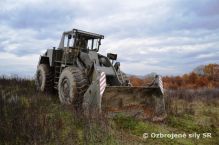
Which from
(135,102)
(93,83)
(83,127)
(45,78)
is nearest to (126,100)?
(135,102)

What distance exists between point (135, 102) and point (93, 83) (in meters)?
1.66

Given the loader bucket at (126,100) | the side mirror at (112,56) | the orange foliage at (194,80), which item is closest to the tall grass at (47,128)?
the loader bucket at (126,100)

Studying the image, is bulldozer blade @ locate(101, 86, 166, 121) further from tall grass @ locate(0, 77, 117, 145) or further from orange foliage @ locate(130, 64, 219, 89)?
orange foliage @ locate(130, 64, 219, 89)

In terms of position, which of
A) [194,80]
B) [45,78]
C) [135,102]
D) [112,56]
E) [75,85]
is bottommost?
[135,102]

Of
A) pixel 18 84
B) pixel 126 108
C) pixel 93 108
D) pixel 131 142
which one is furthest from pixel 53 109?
pixel 18 84

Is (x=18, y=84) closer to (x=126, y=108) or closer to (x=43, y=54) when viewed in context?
(x=43, y=54)

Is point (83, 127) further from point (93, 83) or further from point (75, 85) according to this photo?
point (75, 85)

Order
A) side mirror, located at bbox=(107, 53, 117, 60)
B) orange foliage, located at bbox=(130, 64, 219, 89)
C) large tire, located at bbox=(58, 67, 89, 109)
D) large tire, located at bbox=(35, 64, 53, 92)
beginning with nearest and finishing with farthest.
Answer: large tire, located at bbox=(58, 67, 89, 109) → side mirror, located at bbox=(107, 53, 117, 60) → large tire, located at bbox=(35, 64, 53, 92) → orange foliage, located at bbox=(130, 64, 219, 89)

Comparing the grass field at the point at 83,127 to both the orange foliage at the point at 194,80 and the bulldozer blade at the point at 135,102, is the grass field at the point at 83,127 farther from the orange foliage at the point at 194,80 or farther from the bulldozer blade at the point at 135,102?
the orange foliage at the point at 194,80

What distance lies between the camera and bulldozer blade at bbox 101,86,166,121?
8.91 meters

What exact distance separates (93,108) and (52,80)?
4707mm

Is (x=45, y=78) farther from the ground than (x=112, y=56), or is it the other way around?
(x=112, y=56)

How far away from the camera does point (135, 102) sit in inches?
373

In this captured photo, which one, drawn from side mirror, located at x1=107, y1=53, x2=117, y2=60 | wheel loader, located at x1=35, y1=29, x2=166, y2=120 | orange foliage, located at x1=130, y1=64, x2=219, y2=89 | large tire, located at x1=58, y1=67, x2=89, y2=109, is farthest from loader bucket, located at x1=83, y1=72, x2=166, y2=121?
orange foliage, located at x1=130, y1=64, x2=219, y2=89
